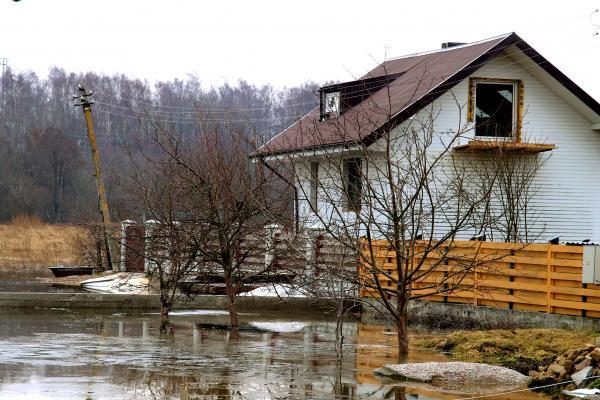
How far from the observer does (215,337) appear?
1892 centimetres

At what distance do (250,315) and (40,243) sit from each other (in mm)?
31020

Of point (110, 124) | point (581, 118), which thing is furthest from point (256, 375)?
point (110, 124)

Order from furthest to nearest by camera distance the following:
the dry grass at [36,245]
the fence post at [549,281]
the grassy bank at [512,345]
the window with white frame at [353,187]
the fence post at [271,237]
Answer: the dry grass at [36,245], the fence post at [271,237], the fence post at [549,281], the grassy bank at [512,345], the window with white frame at [353,187]

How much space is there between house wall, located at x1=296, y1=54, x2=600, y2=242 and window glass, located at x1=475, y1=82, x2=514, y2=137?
0.38 m

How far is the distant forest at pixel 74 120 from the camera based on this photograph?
277 feet

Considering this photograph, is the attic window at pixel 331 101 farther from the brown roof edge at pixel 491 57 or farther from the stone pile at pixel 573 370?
the stone pile at pixel 573 370

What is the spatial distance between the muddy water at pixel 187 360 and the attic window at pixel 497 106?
10.8 m

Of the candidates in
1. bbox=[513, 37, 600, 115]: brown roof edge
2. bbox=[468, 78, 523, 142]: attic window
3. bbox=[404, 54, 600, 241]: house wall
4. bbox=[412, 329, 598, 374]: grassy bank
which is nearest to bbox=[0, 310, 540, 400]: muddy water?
bbox=[412, 329, 598, 374]: grassy bank

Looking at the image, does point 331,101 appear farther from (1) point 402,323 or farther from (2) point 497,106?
(1) point 402,323

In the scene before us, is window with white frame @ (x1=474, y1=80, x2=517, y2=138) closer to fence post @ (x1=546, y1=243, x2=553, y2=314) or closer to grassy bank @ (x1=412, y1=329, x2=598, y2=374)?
fence post @ (x1=546, y1=243, x2=553, y2=314)

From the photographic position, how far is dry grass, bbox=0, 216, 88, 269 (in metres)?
42.6

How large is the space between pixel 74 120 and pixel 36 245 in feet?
193

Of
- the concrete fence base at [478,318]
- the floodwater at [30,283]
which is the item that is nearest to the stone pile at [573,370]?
the concrete fence base at [478,318]

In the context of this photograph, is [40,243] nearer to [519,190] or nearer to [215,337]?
[519,190]
